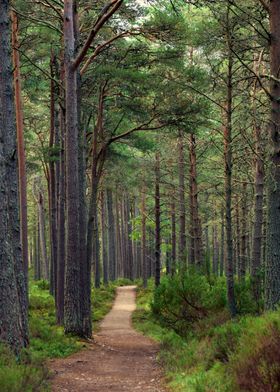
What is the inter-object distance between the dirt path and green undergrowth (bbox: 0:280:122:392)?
0.44 m

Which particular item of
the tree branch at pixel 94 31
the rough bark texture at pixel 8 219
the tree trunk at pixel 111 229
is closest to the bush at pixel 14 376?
the rough bark texture at pixel 8 219

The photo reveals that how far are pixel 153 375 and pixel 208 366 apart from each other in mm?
1752

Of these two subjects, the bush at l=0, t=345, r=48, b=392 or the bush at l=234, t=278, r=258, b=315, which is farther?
the bush at l=234, t=278, r=258, b=315

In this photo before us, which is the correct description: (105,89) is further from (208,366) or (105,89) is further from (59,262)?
(208,366)

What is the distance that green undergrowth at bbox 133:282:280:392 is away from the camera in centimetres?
504

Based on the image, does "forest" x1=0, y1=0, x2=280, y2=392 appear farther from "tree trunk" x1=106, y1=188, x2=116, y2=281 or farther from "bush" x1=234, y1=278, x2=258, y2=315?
"tree trunk" x1=106, y1=188, x2=116, y2=281

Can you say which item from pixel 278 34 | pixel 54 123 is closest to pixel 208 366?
pixel 278 34

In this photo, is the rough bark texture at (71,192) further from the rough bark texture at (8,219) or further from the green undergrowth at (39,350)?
the rough bark texture at (8,219)

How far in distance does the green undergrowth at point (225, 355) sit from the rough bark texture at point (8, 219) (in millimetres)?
2717

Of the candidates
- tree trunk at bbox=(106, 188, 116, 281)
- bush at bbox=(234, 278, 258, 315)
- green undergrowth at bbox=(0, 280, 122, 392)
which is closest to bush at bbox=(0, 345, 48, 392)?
green undergrowth at bbox=(0, 280, 122, 392)

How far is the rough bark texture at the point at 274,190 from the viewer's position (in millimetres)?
8438

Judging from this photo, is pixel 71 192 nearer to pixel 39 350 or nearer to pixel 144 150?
pixel 39 350

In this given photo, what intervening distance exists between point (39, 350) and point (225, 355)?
497cm

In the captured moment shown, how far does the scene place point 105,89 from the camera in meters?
15.1
